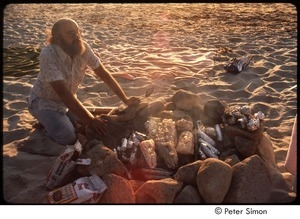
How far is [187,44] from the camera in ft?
24.3

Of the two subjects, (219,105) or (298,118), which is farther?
(219,105)

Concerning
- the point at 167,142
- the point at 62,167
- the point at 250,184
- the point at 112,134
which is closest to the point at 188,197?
the point at 250,184

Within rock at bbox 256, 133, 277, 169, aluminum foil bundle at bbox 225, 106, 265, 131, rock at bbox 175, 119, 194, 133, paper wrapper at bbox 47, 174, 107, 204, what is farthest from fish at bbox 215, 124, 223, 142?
paper wrapper at bbox 47, 174, 107, 204

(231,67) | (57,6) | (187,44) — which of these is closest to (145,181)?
(231,67)

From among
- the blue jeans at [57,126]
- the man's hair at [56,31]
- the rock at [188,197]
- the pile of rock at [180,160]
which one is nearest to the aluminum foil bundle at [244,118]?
the pile of rock at [180,160]

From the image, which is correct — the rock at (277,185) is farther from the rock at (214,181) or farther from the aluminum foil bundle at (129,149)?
the aluminum foil bundle at (129,149)

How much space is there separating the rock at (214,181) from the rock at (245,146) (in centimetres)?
47

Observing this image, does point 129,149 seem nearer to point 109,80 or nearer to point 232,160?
point 232,160

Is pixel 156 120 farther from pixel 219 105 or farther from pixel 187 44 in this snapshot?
pixel 187 44

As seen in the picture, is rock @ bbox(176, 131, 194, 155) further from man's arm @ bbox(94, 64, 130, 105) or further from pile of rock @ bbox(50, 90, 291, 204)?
man's arm @ bbox(94, 64, 130, 105)

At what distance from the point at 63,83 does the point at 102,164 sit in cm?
101

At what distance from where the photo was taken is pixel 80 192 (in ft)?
9.09

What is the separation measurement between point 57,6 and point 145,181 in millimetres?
9891

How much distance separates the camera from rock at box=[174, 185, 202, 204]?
2803 mm
